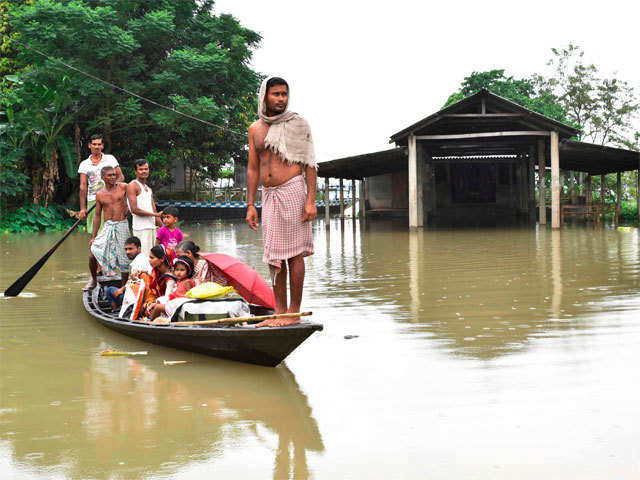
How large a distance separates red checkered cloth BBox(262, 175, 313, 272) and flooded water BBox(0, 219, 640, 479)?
81 centimetres

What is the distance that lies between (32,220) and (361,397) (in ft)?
78.1

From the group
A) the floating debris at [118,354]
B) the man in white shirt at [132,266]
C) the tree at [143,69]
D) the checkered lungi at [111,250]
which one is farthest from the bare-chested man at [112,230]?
the tree at [143,69]

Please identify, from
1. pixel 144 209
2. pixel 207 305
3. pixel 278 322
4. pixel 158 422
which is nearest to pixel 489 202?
pixel 144 209

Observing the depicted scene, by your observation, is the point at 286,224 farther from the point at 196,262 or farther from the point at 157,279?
the point at 157,279

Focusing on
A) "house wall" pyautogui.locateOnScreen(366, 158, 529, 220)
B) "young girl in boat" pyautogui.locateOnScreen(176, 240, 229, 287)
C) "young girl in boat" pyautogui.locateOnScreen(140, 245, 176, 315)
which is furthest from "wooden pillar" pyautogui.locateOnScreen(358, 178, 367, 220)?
"young girl in boat" pyautogui.locateOnScreen(176, 240, 229, 287)

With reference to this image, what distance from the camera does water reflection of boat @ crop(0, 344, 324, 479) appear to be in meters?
3.05

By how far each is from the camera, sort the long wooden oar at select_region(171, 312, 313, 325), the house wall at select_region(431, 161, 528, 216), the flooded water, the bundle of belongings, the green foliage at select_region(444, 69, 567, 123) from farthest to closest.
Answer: the green foliage at select_region(444, 69, 567, 123)
the house wall at select_region(431, 161, 528, 216)
the bundle of belongings
the long wooden oar at select_region(171, 312, 313, 325)
the flooded water

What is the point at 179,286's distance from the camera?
19.0 ft

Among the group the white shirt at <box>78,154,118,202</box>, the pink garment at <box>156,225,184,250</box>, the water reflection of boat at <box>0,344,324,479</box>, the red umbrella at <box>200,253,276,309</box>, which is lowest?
the water reflection of boat at <box>0,344,324,479</box>

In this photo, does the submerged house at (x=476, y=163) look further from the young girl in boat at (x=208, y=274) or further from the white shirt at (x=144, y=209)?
the young girl in boat at (x=208, y=274)

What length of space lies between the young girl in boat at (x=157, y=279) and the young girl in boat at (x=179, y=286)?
0.11 meters

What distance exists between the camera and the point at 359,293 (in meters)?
8.22

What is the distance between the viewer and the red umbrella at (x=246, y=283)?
5578 mm

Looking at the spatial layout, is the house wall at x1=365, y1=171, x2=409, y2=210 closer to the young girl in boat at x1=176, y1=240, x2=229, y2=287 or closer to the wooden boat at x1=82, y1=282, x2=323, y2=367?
the young girl in boat at x1=176, y1=240, x2=229, y2=287
